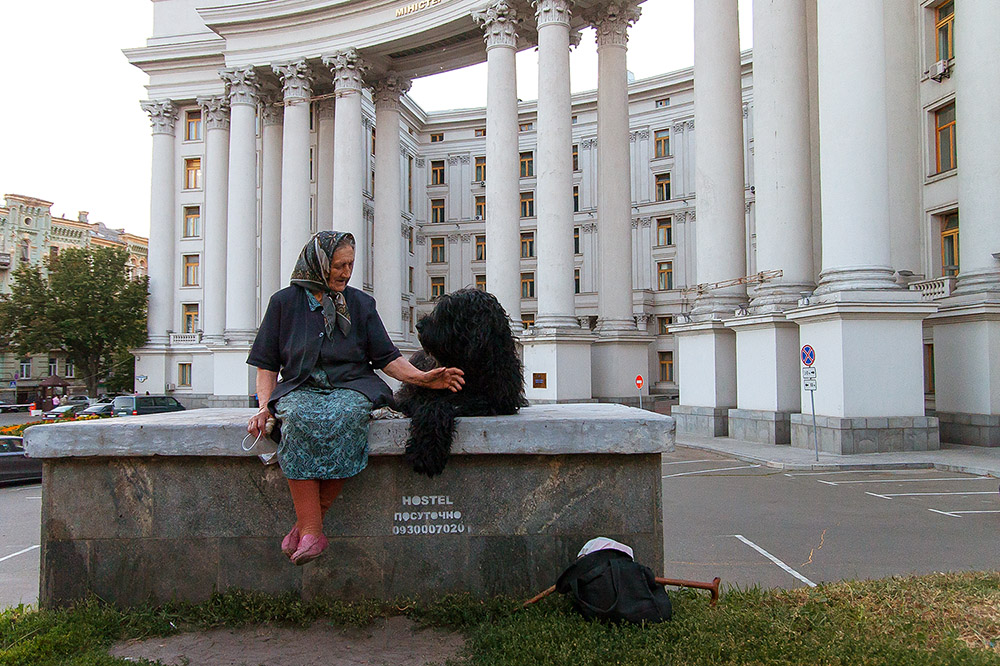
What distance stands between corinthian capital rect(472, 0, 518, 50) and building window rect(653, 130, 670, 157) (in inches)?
1044

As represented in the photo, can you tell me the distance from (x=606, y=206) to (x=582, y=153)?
28230 mm

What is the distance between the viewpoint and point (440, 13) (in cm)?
3397

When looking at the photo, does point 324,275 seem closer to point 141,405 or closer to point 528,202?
point 141,405

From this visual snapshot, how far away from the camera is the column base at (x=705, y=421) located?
2262 centimetres

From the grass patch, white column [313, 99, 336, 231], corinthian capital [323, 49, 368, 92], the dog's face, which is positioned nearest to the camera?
the grass patch

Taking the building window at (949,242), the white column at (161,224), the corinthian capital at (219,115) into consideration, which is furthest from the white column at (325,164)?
the building window at (949,242)

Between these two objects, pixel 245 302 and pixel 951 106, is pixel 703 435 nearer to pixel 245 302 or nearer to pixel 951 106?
pixel 951 106

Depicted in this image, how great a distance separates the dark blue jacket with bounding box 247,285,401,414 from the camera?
4645 mm

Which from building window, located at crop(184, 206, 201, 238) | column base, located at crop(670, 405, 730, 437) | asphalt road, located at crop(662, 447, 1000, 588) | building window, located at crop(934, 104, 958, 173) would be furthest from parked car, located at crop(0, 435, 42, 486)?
building window, located at crop(184, 206, 201, 238)

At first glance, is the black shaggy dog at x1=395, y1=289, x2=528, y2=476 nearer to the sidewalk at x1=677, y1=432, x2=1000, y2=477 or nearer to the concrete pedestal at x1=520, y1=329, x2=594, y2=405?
the sidewalk at x1=677, y1=432, x2=1000, y2=477

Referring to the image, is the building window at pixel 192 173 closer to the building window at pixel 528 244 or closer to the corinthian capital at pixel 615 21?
the building window at pixel 528 244

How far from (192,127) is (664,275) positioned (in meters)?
34.4

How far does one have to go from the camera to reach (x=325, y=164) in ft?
146

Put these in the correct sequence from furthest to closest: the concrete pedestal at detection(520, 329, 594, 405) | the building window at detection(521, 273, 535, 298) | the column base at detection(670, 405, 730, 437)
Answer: the building window at detection(521, 273, 535, 298)
the concrete pedestal at detection(520, 329, 594, 405)
the column base at detection(670, 405, 730, 437)
